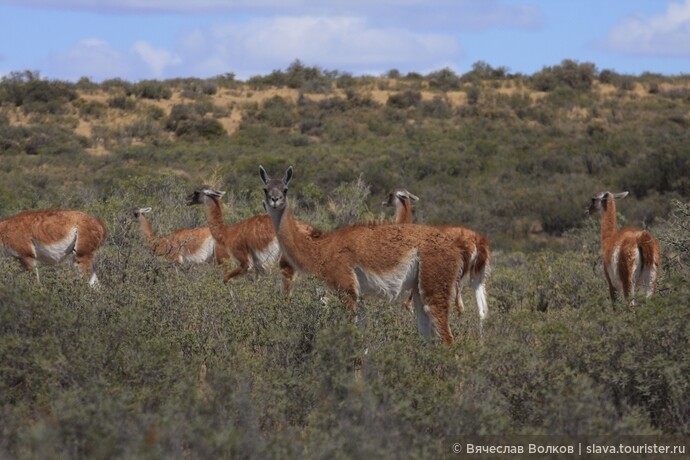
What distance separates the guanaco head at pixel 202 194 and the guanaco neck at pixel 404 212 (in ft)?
8.20

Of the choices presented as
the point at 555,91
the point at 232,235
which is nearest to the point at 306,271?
the point at 232,235

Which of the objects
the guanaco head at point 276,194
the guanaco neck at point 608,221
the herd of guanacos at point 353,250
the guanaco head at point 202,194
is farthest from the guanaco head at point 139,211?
the guanaco neck at point 608,221

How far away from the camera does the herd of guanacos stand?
28.2ft

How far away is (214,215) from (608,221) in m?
5.57

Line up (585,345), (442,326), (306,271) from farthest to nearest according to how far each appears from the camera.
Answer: (306,271) < (442,326) < (585,345)

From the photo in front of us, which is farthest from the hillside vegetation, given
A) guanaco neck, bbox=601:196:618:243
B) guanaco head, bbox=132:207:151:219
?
guanaco neck, bbox=601:196:618:243

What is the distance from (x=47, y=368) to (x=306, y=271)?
3373mm

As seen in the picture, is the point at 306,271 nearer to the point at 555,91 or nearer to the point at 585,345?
the point at 585,345

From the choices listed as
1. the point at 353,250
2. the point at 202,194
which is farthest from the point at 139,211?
the point at 353,250

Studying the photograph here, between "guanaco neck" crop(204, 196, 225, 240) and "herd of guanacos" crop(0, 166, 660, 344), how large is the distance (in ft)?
0.05

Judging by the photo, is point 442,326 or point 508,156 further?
point 508,156

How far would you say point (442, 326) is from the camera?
857cm

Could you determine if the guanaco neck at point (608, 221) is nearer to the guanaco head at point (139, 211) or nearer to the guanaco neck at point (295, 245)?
the guanaco neck at point (295, 245)

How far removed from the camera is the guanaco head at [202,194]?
13952mm
